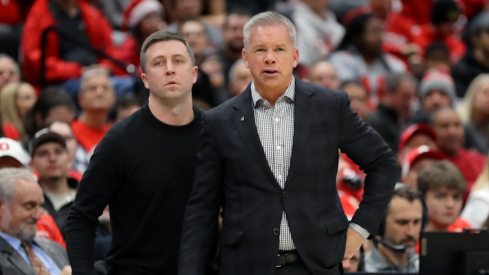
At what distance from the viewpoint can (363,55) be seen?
11.4 meters

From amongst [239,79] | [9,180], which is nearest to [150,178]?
[9,180]

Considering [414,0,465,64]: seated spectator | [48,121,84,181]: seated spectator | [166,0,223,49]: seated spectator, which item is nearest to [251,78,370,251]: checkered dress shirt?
[48,121,84,181]: seated spectator

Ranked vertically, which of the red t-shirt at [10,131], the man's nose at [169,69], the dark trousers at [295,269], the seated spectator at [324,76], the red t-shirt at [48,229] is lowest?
the dark trousers at [295,269]

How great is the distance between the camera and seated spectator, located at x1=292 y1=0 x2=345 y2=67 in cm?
1145

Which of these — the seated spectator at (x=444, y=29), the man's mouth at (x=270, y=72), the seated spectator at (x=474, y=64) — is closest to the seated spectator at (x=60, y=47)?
the seated spectator at (x=474, y=64)

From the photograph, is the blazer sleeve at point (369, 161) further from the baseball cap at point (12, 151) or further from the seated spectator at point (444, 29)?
the seated spectator at point (444, 29)

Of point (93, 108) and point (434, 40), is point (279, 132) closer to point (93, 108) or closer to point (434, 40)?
point (93, 108)

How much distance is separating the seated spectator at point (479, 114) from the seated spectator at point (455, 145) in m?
0.85

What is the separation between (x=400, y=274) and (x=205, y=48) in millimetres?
4858

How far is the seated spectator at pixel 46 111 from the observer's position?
844 cm

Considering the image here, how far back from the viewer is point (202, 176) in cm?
434

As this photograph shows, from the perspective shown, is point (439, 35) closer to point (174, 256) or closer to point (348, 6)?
point (348, 6)

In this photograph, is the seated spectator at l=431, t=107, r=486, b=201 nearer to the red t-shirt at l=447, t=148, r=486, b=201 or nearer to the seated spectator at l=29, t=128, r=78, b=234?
the red t-shirt at l=447, t=148, r=486, b=201

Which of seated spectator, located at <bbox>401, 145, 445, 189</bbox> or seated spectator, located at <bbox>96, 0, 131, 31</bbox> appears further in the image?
seated spectator, located at <bbox>96, 0, 131, 31</bbox>
